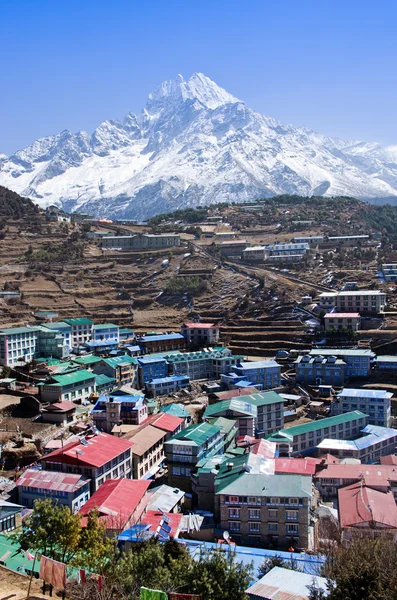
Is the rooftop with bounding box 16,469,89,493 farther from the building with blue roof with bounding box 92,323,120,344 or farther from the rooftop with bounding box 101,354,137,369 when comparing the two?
the building with blue roof with bounding box 92,323,120,344

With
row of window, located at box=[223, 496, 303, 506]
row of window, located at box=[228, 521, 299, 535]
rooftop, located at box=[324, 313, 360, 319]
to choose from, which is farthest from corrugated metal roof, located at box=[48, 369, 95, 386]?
rooftop, located at box=[324, 313, 360, 319]

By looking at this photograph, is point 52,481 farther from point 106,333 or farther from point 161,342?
point 106,333

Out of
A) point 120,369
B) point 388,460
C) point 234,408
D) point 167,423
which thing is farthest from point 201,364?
point 388,460

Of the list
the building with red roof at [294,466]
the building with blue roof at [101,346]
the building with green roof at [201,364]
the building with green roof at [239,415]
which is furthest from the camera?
the building with blue roof at [101,346]

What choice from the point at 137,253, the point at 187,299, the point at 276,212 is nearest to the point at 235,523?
the point at 187,299

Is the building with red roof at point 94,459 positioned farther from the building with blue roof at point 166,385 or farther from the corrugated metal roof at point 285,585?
the building with blue roof at point 166,385

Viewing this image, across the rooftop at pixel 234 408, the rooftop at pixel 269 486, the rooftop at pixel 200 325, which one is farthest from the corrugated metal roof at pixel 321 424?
the rooftop at pixel 200 325
